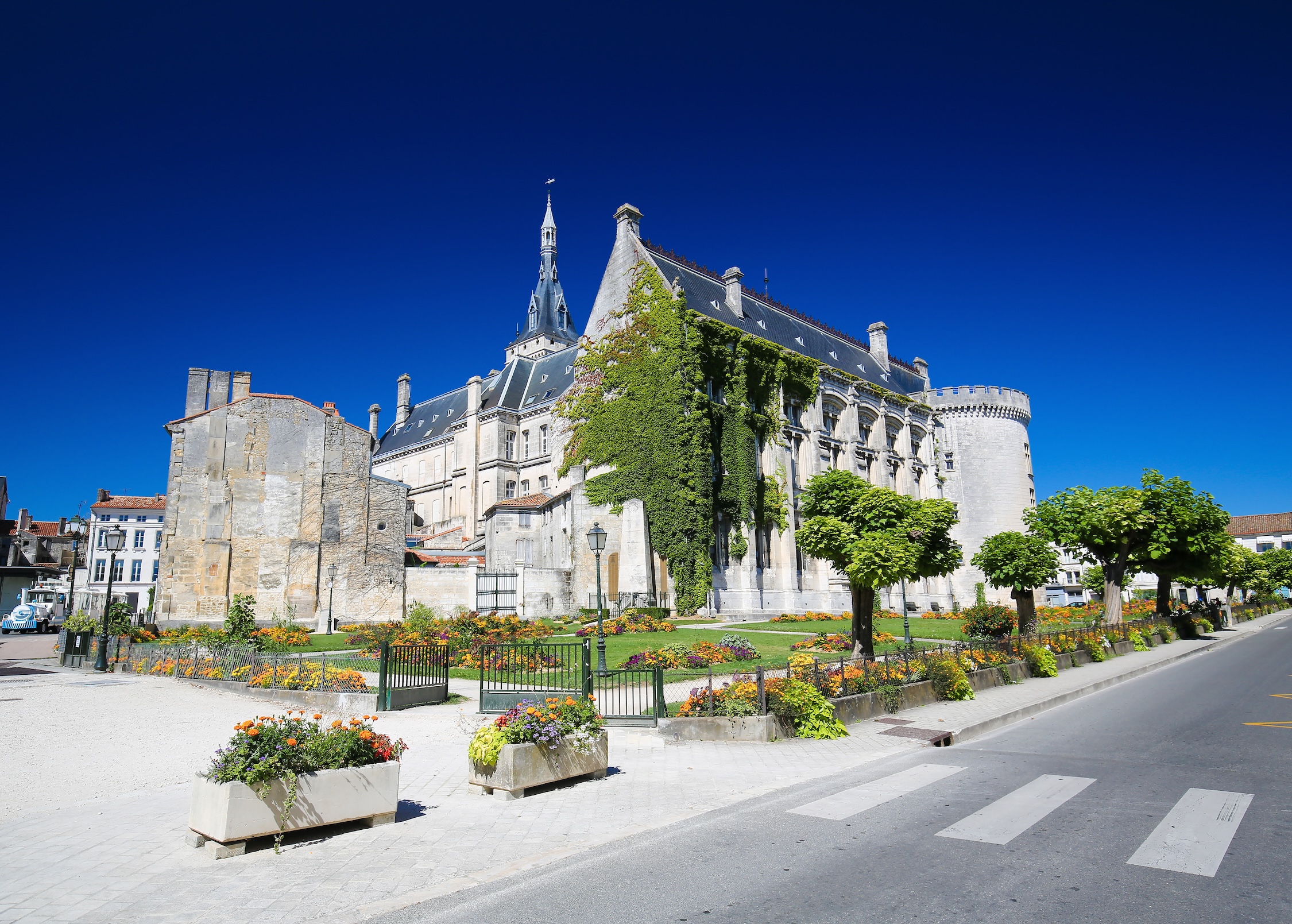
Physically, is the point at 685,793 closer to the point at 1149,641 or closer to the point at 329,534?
the point at 1149,641

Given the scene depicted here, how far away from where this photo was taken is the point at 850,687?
13.1m

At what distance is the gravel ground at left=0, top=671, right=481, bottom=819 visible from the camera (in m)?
8.63

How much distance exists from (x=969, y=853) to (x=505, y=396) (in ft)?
190

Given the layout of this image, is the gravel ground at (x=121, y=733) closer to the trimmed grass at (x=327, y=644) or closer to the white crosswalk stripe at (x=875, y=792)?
the white crosswalk stripe at (x=875, y=792)

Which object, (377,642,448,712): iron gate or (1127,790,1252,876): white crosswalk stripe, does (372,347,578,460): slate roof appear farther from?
(1127,790,1252,876): white crosswalk stripe

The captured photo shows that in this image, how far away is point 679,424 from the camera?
36.9 metres

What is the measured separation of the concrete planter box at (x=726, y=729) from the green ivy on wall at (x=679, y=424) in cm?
2415

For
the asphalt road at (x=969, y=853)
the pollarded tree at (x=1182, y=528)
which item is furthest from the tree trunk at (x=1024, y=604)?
the asphalt road at (x=969, y=853)

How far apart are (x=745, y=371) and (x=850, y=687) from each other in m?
29.8

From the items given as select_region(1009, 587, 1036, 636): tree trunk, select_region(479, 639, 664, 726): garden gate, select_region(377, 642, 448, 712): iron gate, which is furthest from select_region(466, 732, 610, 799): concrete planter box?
select_region(1009, 587, 1036, 636): tree trunk

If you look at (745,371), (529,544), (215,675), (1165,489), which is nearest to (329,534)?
(529,544)

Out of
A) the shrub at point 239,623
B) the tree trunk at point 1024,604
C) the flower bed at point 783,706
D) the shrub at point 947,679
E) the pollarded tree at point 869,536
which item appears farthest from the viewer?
the tree trunk at point 1024,604

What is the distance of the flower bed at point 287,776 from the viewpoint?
20.0 feet

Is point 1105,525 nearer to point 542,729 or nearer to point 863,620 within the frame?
point 863,620
